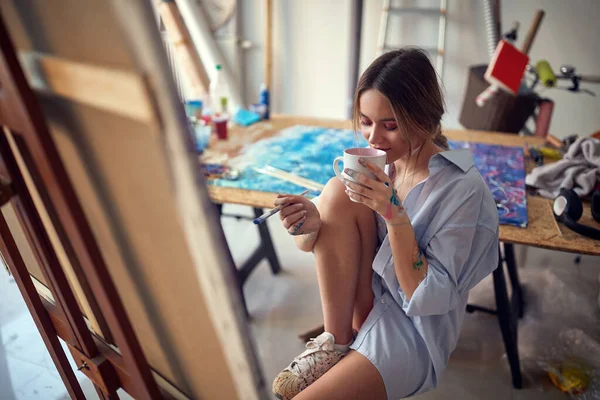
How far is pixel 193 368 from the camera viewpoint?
0.52 metres

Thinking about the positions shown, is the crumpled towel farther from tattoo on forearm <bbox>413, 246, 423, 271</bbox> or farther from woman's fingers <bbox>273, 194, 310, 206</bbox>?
woman's fingers <bbox>273, 194, 310, 206</bbox>

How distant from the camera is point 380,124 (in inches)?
35.5

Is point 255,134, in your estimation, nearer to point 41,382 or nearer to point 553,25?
point 41,382

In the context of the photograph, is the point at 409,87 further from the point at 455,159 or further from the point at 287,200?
the point at 287,200

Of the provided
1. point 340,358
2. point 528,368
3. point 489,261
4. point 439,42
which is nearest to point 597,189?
point 489,261

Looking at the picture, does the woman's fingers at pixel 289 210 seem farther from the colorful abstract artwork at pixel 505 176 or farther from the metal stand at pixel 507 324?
the metal stand at pixel 507 324

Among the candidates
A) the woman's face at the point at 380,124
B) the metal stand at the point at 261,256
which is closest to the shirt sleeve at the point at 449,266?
the woman's face at the point at 380,124

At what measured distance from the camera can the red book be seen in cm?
165

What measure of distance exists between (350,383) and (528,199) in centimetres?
78

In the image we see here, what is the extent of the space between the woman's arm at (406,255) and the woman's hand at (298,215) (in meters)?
0.21

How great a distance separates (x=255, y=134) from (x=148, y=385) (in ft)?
4.37

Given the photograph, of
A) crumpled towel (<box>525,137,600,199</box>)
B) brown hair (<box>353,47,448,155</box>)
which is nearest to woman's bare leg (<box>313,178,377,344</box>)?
brown hair (<box>353,47,448,155</box>)

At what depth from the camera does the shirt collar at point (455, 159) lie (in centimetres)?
91

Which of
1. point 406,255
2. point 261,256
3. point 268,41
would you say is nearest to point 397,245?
point 406,255
